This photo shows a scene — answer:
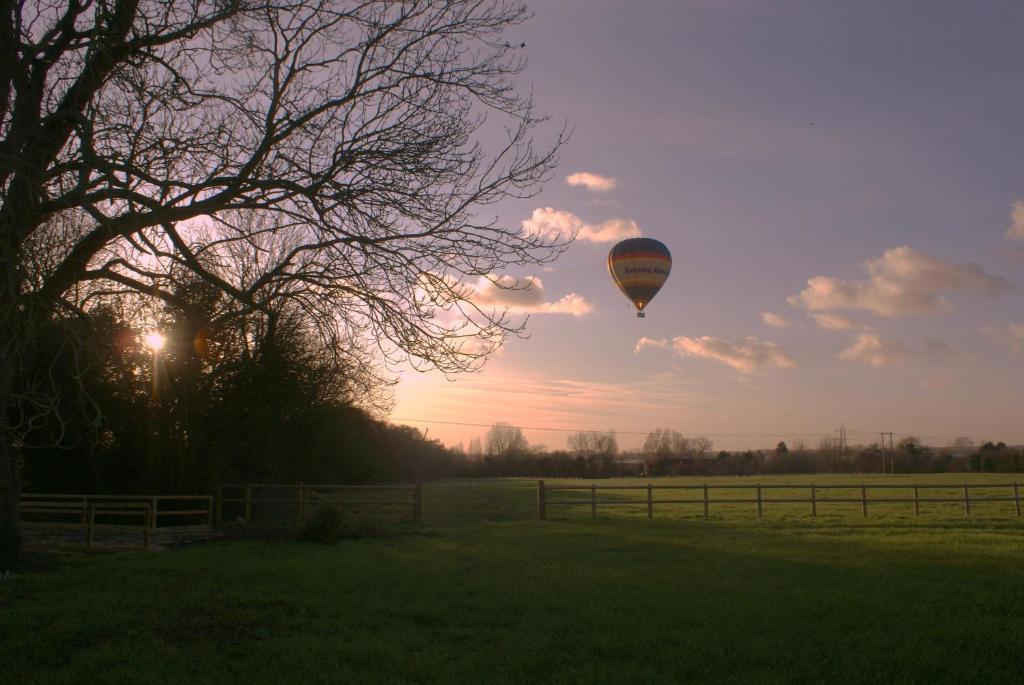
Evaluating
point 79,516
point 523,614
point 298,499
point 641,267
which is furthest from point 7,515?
point 641,267

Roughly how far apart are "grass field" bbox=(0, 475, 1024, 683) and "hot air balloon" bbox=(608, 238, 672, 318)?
48.2 ft

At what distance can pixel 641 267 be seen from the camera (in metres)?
29.2

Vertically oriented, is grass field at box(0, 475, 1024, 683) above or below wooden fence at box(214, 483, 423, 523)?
below

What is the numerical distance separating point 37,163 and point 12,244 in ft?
7.60

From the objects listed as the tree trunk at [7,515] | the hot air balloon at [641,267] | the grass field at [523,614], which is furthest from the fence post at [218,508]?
the hot air balloon at [641,267]

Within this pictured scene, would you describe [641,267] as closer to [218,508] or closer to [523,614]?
[218,508]

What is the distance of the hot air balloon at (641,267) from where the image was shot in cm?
2920

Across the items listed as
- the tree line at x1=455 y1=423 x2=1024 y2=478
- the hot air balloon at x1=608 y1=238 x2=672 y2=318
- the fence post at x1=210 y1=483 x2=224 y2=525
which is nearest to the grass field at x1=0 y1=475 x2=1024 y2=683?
the fence post at x1=210 y1=483 x2=224 y2=525

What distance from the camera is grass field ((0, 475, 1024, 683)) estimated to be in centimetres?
686

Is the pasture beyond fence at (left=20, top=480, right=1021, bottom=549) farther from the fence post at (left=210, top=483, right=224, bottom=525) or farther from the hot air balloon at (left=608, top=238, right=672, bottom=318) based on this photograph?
the hot air balloon at (left=608, top=238, right=672, bottom=318)

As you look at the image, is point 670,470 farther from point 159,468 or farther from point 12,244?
point 12,244

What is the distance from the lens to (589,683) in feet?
21.0

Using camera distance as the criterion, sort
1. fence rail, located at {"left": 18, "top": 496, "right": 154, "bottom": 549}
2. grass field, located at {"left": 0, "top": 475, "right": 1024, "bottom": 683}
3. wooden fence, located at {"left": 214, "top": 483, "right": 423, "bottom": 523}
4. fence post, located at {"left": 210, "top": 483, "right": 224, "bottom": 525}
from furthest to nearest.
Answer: fence post, located at {"left": 210, "top": 483, "right": 224, "bottom": 525} < wooden fence, located at {"left": 214, "top": 483, "right": 423, "bottom": 523} < fence rail, located at {"left": 18, "top": 496, "right": 154, "bottom": 549} < grass field, located at {"left": 0, "top": 475, "right": 1024, "bottom": 683}

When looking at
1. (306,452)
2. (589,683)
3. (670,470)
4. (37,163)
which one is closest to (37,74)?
(37,163)
